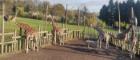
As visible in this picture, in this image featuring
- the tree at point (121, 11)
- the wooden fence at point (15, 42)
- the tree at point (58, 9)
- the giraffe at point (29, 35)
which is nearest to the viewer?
the wooden fence at point (15, 42)

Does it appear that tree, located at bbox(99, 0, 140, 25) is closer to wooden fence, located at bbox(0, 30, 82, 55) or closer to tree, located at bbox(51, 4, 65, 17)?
tree, located at bbox(51, 4, 65, 17)

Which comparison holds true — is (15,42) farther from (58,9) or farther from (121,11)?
(121,11)

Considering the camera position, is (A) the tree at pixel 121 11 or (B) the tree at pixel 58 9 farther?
(A) the tree at pixel 121 11

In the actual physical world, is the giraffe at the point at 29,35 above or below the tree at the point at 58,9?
below

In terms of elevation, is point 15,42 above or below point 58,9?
below

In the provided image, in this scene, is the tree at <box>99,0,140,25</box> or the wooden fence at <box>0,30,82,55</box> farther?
the tree at <box>99,0,140,25</box>

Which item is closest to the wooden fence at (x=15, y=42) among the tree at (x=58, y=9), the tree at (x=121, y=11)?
the tree at (x=58, y=9)

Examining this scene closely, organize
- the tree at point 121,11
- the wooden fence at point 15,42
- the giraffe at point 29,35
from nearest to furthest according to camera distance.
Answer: the wooden fence at point 15,42, the giraffe at point 29,35, the tree at point 121,11

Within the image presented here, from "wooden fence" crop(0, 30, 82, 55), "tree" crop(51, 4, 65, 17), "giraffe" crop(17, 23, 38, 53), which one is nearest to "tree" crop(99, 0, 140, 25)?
"tree" crop(51, 4, 65, 17)

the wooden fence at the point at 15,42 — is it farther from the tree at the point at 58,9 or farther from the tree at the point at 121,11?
the tree at the point at 121,11

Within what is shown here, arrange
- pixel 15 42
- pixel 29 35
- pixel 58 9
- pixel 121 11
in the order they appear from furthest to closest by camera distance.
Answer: pixel 121 11 → pixel 58 9 → pixel 29 35 → pixel 15 42

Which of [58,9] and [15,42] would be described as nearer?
[15,42]

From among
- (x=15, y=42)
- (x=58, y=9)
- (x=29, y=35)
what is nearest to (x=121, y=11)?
(x=58, y=9)

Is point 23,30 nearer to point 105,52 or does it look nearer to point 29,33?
point 29,33
